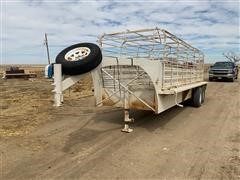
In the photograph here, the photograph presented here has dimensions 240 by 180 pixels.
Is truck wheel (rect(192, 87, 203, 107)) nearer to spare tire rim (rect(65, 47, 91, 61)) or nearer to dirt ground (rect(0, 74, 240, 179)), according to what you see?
dirt ground (rect(0, 74, 240, 179))

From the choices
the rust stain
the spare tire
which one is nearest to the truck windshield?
the rust stain

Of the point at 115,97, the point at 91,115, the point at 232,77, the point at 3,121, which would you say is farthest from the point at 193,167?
the point at 232,77

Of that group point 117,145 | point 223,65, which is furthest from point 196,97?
point 223,65

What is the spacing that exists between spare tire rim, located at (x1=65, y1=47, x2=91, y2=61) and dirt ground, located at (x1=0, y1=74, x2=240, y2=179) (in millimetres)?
1793

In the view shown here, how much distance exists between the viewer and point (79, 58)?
623cm

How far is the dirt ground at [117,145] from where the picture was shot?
4.62 m

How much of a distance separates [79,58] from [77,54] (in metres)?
0.18

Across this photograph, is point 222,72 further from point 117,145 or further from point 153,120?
point 117,145

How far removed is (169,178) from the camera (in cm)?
438

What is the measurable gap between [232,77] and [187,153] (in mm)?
21748

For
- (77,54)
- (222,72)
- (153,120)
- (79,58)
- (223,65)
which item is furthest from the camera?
(223,65)

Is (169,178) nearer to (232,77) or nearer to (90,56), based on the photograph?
(90,56)

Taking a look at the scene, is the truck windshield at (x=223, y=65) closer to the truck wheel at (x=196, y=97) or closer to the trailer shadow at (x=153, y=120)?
the truck wheel at (x=196, y=97)

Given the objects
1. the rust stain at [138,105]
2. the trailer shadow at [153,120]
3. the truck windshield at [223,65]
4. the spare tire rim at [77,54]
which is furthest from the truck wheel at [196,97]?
the truck windshield at [223,65]
